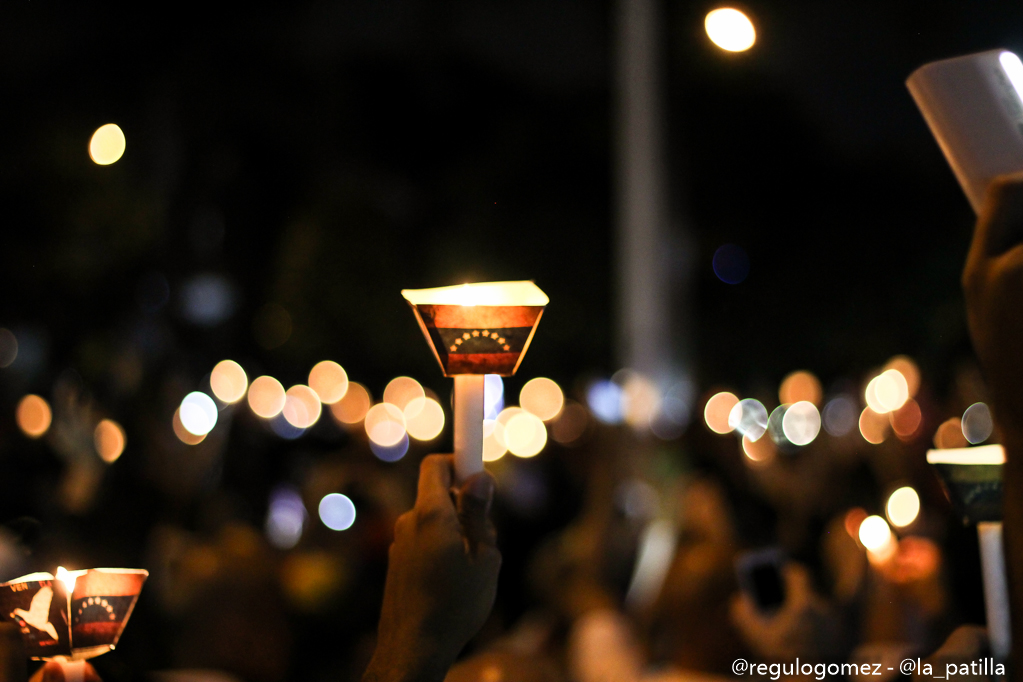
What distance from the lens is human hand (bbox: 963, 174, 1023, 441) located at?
1.50 meters

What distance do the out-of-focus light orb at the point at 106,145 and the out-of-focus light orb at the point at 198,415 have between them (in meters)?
4.94

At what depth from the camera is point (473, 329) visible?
1.68 m

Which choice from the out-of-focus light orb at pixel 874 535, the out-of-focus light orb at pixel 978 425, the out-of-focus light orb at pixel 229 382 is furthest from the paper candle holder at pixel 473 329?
the out-of-focus light orb at pixel 229 382

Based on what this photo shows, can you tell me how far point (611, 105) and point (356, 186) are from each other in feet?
13.8

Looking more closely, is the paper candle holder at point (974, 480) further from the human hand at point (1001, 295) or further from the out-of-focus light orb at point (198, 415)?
the out-of-focus light orb at point (198, 415)

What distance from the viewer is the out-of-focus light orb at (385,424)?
14408 mm

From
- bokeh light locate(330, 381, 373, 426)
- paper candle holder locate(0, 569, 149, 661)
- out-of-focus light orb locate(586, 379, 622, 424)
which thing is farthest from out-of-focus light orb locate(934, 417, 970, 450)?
bokeh light locate(330, 381, 373, 426)

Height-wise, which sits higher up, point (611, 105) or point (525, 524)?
point (611, 105)

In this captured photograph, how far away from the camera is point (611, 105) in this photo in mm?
14273

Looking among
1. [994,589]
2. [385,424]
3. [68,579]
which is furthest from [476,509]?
[385,424]

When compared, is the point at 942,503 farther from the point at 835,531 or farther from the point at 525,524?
the point at 525,524

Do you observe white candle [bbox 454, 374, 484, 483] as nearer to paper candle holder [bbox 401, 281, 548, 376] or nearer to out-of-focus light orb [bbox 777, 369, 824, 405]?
paper candle holder [bbox 401, 281, 548, 376]

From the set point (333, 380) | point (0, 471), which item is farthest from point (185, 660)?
point (333, 380)

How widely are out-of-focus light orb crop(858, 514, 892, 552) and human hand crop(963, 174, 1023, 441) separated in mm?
1850
